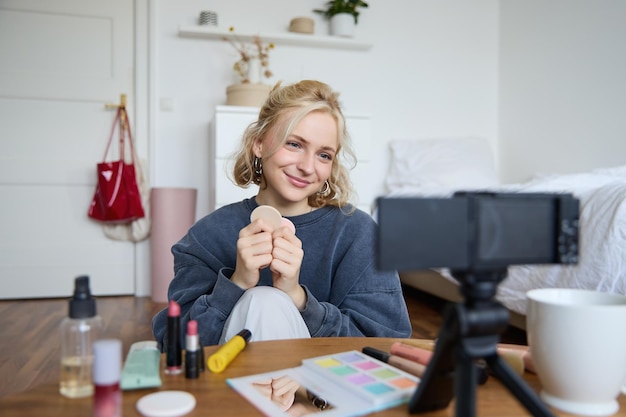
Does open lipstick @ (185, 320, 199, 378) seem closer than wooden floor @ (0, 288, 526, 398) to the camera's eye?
Yes

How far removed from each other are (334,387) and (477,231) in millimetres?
231

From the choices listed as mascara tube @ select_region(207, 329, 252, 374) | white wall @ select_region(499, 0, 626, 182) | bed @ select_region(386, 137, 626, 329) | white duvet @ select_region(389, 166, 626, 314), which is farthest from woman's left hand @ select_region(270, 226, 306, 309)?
white wall @ select_region(499, 0, 626, 182)

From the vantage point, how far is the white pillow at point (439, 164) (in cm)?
317

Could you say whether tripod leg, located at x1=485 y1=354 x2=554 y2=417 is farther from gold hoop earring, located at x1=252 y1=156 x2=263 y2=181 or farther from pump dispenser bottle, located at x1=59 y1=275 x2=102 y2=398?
gold hoop earring, located at x1=252 y1=156 x2=263 y2=181

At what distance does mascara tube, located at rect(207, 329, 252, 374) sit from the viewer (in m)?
0.57

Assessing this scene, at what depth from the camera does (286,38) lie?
3139mm

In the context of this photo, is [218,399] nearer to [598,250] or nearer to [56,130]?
[598,250]

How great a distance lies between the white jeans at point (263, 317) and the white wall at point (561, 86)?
243 centimetres

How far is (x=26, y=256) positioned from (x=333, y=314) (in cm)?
266

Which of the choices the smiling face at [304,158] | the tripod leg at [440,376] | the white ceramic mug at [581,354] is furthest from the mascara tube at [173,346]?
the smiling face at [304,158]

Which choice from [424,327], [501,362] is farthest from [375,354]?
[424,327]

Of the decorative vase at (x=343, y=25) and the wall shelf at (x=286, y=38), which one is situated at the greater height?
the decorative vase at (x=343, y=25)

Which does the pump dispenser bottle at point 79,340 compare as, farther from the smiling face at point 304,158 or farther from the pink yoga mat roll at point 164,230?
the pink yoga mat roll at point 164,230

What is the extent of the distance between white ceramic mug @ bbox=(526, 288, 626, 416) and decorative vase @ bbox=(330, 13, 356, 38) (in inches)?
116
